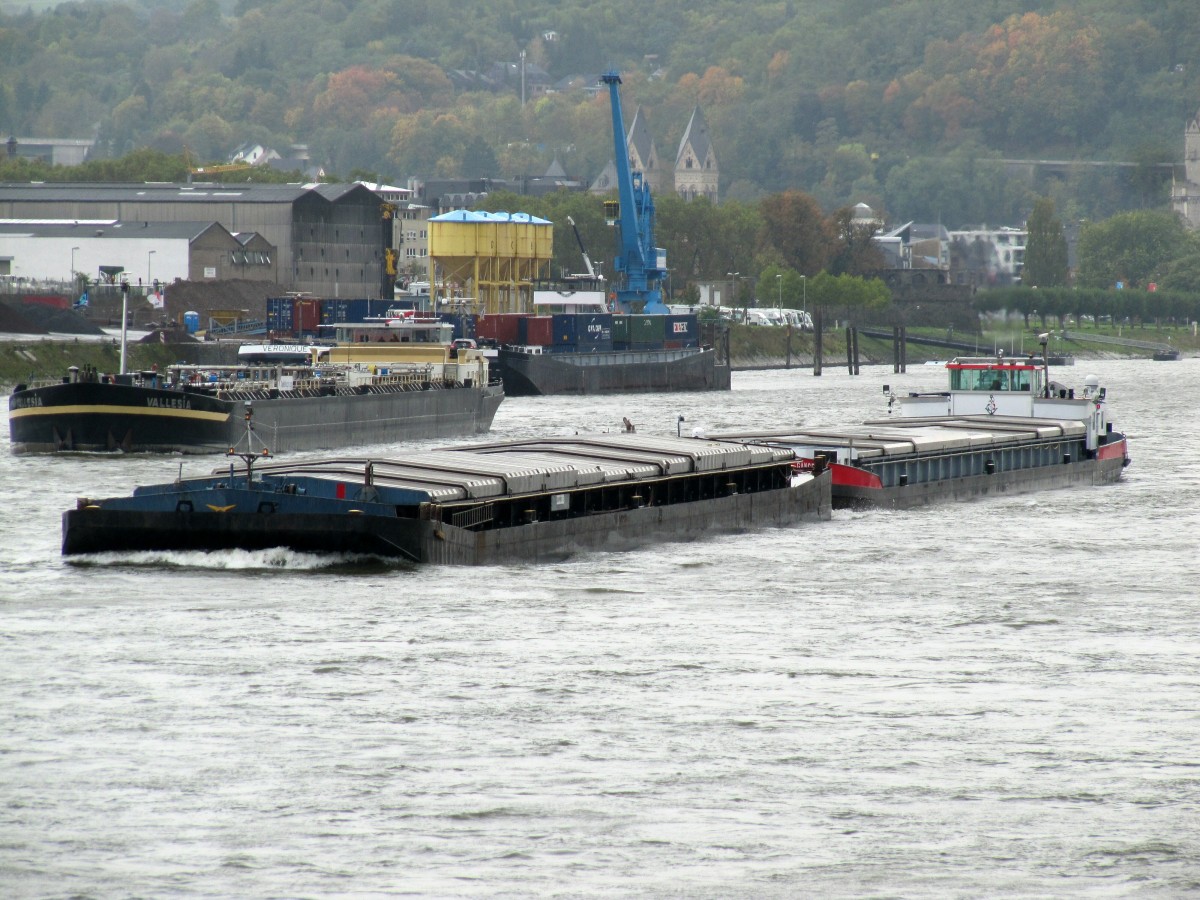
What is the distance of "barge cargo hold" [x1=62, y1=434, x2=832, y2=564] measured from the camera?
37.2 metres

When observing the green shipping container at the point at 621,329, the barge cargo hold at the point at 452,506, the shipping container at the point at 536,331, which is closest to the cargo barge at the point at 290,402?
the barge cargo hold at the point at 452,506

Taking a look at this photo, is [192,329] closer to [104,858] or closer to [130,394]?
[130,394]

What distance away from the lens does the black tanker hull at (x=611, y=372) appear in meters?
125

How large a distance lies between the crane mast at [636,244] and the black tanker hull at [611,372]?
38.0 ft

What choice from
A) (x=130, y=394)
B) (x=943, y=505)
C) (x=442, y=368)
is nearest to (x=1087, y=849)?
(x=943, y=505)

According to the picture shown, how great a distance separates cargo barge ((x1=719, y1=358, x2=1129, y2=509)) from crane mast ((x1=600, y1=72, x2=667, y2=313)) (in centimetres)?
8745

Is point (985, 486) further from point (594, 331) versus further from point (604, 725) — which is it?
point (594, 331)

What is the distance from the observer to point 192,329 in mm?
131250

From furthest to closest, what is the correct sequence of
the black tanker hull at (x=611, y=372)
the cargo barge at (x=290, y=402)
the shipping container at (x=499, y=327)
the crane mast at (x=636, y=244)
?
the crane mast at (x=636, y=244) < the shipping container at (x=499, y=327) < the black tanker hull at (x=611, y=372) < the cargo barge at (x=290, y=402)

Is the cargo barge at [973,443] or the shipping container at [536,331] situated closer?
the cargo barge at [973,443]

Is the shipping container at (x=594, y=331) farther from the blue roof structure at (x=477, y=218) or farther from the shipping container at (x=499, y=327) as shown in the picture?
the blue roof structure at (x=477, y=218)

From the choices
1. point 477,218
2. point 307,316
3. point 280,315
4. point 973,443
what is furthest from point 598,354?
point 973,443

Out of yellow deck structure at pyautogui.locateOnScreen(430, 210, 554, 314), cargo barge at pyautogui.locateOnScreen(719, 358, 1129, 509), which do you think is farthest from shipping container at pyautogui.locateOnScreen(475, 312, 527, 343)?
cargo barge at pyautogui.locateOnScreen(719, 358, 1129, 509)

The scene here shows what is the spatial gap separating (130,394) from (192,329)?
6542 cm
